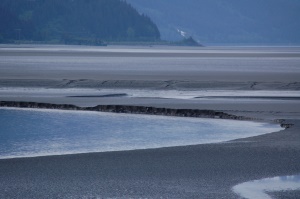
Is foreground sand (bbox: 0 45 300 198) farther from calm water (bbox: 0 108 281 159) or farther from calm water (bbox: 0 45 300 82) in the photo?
calm water (bbox: 0 45 300 82)

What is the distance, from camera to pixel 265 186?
554 inches

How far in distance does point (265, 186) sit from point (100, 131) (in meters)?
9.68

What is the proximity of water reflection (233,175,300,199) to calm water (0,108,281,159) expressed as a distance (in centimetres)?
521

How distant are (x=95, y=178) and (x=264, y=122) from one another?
11950 mm

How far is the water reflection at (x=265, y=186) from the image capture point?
13383 mm

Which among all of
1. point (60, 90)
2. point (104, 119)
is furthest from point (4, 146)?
point (60, 90)

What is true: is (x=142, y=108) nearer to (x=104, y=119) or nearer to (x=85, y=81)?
(x=104, y=119)

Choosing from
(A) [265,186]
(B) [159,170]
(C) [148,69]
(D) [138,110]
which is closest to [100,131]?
(D) [138,110]

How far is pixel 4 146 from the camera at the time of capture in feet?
63.7

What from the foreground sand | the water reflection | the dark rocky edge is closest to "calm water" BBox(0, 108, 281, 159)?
the dark rocky edge

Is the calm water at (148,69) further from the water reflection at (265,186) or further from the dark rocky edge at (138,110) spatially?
the water reflection at (265,186)

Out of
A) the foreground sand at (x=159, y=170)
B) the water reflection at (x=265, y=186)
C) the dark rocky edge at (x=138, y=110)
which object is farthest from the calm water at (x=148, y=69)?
the water reflection at (x=265, y=186)

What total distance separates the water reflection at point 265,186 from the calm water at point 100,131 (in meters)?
5.21

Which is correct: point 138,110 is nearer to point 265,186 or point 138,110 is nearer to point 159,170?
point 159,170
